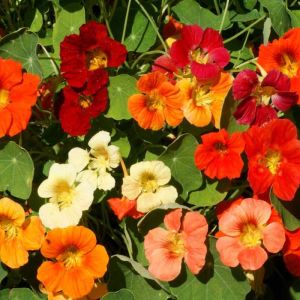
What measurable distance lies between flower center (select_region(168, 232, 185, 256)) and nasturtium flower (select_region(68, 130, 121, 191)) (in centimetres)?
18

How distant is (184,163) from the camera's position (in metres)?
1.61

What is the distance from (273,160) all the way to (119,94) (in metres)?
0.40

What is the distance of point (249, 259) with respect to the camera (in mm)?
1455

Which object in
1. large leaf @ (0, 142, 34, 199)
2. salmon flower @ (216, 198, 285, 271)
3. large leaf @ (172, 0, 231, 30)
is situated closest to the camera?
salmon flower @ (216, 198, 285, 271)

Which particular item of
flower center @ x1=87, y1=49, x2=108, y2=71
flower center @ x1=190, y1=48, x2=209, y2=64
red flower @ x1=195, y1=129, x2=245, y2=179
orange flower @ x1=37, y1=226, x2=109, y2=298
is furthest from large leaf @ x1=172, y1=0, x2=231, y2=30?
orange flower @ x1=37, y1=226, x2=109, y2=298

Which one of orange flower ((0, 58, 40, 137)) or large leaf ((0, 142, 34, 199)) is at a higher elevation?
orange flower ((0, 58, 40, 137))

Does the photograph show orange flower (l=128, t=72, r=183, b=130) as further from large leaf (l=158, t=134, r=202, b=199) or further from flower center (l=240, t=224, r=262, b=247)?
flower center (l=240, t=224, r=262, b=247)

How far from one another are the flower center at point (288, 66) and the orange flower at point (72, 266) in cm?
62

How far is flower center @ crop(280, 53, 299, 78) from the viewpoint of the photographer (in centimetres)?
165

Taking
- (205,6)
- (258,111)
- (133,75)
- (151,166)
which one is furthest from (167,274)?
(205,6)

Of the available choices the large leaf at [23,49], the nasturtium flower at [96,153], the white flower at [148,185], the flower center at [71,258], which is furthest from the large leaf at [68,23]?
the flower center at [71,258]

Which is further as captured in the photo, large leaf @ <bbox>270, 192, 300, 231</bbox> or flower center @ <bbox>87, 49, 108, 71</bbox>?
flower center @ <bbox>87, 49, 108, 71</bbox>

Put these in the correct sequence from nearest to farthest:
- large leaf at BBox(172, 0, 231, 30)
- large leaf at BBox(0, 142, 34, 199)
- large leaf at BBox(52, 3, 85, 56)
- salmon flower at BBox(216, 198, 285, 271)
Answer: salmon flower at BBox(216, 198, 285, 271) → large leaf at BBox(0, 142, 34, 199) → large leaf at BBox(52, 3, 85, 56) → large leaf at BBox(172, 0, 231, 30)

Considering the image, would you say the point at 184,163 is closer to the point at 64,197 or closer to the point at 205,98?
the point at 205,98
